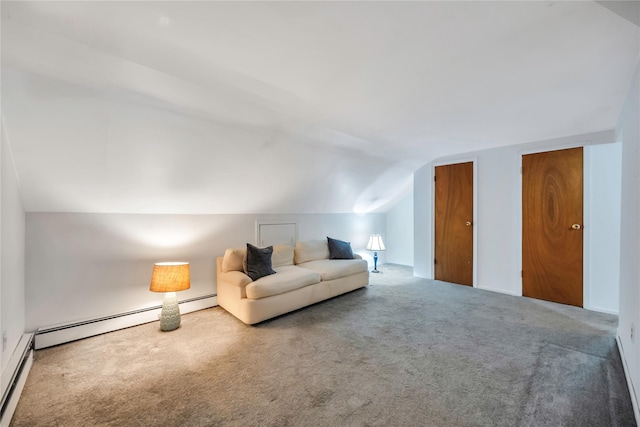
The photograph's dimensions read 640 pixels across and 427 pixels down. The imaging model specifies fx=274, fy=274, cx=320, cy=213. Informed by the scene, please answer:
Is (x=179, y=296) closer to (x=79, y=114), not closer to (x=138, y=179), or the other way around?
(x=138, y=179)

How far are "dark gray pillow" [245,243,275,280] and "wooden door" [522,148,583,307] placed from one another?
3.72 meters

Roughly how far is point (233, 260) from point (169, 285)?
0.79 metres

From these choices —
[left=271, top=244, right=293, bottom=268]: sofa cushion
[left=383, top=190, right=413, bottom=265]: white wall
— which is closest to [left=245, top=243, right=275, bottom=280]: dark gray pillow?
[left=271, top=244, right=293, bottom=268]: sofa cushion

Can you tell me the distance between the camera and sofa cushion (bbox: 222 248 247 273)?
3504 millimetres

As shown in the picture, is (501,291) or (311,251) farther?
(311,251)

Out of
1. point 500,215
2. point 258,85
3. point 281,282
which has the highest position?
point 258,85

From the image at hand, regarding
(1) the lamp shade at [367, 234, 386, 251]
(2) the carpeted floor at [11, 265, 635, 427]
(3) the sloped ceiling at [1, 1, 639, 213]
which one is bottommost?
(2) the carpeted floor at [11, 265, 635, 427]

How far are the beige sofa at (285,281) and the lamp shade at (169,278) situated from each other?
522 mm

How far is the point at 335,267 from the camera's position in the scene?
407 cm

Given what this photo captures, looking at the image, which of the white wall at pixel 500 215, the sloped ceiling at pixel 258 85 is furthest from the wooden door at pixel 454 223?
the sloped ceiling at pixel 258 85

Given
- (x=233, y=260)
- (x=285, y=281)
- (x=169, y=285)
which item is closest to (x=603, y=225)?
(x=285, y=281)

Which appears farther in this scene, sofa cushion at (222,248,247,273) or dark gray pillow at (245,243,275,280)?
sofa cushion at (222,248,247,273)

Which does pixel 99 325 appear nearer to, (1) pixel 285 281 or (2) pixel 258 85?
(1) pixel 285 281

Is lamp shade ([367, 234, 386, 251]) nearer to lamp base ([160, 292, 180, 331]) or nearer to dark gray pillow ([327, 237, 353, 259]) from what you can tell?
dark gray pillow ([327, 237, 353, 259])
